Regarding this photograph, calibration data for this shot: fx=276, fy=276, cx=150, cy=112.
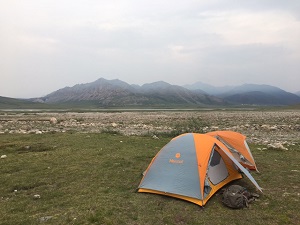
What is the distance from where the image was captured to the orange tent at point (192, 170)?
9695 millimetres

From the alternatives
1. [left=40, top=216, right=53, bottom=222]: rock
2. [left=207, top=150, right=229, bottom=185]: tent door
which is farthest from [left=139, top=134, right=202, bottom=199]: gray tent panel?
[left=40, top=216, right=53, bottom=222]: rock

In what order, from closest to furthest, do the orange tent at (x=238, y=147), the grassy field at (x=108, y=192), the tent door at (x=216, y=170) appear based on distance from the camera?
the grassy field at (x=108, y=192)
the tent door at (x=216, y=170)
the orange tent at (x=238, y=147)

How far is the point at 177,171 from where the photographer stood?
10.3m

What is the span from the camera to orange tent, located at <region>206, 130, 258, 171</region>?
1324 cm

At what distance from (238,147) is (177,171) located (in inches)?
185

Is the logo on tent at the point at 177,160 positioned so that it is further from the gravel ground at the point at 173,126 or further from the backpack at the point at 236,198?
the gravel ground at the point at 173,126

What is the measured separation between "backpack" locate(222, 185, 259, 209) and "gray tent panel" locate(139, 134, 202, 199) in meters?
0.91

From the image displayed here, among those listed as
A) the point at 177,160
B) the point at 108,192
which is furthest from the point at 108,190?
the point at 177,160

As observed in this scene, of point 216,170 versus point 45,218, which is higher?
point 216,170

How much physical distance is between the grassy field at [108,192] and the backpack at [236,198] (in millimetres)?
235

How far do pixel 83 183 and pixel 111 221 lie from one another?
3975mm

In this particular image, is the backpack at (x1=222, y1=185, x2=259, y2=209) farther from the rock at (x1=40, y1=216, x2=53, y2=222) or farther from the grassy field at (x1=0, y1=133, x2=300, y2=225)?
the rock at (x1=40, y1=216, x2=53, y2=222)

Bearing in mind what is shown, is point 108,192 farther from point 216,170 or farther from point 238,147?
point 238,147

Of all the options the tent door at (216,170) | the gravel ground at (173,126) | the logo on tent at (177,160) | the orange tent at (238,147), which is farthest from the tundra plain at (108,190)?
the gravel ground at (173,126)
